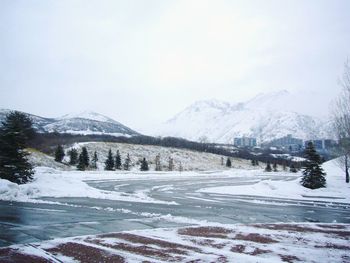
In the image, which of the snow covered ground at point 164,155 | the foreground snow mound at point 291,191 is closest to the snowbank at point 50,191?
the foreground snow mound at point 291,191

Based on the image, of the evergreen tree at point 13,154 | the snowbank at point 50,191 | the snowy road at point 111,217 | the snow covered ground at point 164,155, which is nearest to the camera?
the snowy road at point 111,217

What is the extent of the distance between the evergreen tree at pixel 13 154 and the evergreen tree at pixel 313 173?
2188 cm

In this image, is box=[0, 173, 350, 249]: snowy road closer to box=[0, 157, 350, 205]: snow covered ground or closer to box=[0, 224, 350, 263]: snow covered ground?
box=[0, 224, 350, 263]: snow covered ground

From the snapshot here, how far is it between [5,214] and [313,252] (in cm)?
1123

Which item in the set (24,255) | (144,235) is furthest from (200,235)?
(24,255)

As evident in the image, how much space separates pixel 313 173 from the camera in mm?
32312

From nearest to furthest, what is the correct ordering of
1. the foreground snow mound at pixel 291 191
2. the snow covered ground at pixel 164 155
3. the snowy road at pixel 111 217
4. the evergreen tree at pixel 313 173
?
the snowy road at pixel 111 217
the foreground snow mound at pixel 291 191
the evergreen tree at pixel 313 173
the snow covered ground at pixel 164 155

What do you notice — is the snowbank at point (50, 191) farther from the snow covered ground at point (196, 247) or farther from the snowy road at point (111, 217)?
the snow covered ground at point (196, 247)

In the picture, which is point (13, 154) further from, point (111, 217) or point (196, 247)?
point (196, 247)

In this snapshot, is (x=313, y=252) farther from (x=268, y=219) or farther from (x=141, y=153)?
(x=141, y=153)

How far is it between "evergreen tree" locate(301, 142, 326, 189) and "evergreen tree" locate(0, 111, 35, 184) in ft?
71.8

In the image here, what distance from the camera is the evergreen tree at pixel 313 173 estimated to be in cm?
3221

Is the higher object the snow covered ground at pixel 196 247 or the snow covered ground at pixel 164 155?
the snow covered ground at pixel 164 155

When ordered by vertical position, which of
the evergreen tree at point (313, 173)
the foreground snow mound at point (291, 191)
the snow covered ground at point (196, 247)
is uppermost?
the evergreen tree at point (313, 173)
